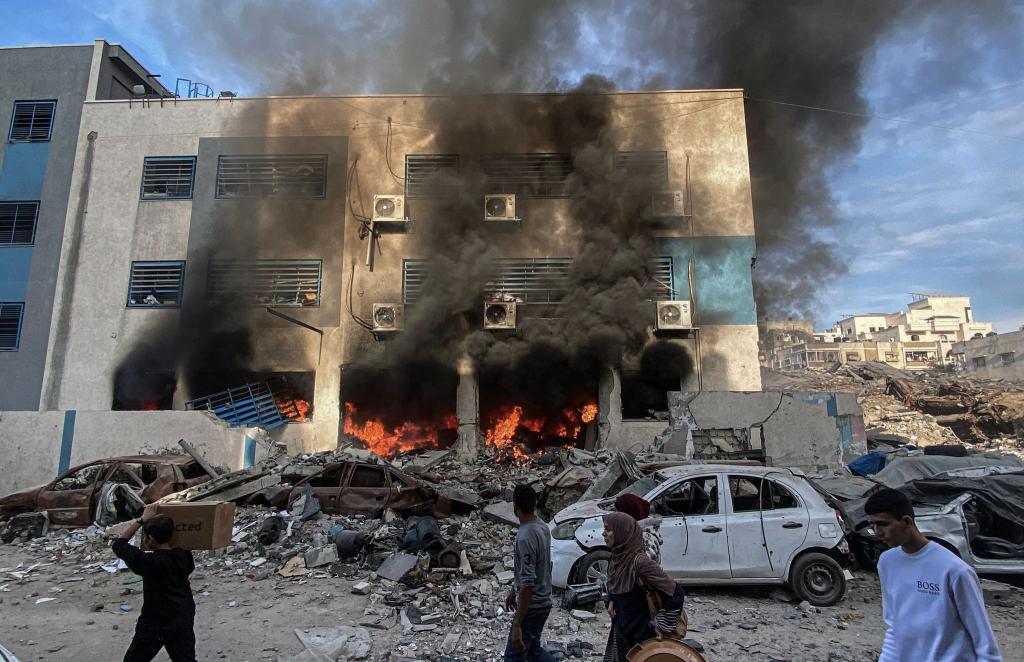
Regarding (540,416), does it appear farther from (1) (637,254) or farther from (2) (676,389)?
(1) (637,254)

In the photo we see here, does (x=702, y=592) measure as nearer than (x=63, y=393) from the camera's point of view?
A: Yes

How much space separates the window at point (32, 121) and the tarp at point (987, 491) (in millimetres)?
23529

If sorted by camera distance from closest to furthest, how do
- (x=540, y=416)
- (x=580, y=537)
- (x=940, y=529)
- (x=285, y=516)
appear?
1. (x=580, y=537)
2. (x=940, y=529)
3. (x=285, y=516)
4. (x=540, y=416)

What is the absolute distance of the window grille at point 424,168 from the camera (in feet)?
56.8

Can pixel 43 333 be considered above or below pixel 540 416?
above

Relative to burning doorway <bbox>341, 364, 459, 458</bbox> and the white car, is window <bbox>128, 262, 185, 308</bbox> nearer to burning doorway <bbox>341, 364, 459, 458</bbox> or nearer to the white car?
burning doorway <bbox>341, 364, 459, 458</bbox>

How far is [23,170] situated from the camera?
710 inches

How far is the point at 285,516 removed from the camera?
8.89 metres

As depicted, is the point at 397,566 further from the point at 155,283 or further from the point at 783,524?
the point at 155,283

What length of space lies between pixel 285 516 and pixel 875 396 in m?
22.2

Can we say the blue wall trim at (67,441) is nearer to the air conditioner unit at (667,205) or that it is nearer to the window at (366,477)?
the window at (366,477)

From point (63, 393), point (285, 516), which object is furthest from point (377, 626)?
point (63, 393)

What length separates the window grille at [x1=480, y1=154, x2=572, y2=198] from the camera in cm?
1730

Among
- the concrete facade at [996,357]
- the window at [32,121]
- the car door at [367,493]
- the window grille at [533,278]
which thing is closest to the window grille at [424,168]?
the window grille at [533,278]
